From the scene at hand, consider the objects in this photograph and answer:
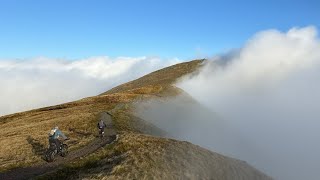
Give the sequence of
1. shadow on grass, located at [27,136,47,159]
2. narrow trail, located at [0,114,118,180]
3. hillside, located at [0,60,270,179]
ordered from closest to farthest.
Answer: hillside, located at [0,60,270,179], narrow trail, located at [0,114,118,180], shadow on grass, located at [27,136,47,159]

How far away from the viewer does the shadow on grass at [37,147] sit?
49016mm

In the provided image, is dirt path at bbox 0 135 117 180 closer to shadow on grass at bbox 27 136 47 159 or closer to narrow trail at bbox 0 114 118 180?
narrow trail at bbox 0 114 118 180

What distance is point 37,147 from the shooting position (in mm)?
52406

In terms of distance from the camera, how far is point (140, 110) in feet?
292

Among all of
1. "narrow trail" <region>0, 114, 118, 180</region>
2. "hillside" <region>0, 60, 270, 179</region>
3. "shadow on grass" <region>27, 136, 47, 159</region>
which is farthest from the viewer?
"shadow on grass" <region>27, 136, 47, 159</region>

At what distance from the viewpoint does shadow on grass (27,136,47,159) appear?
4902 centimetres

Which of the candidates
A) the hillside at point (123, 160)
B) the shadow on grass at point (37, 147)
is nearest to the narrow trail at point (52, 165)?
the hillside at point (123, 160)

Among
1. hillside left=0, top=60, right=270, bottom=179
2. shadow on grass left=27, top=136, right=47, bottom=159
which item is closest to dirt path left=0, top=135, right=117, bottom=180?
hillside left=0, top=60, right=270, bottom=179

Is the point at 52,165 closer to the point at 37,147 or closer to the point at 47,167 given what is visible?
the point at 47,167

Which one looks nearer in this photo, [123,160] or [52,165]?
[123,160]

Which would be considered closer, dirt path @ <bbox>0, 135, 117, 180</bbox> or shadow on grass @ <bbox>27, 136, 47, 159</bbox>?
dirt path @ <bbox>0, 135, 117, 180</bbox>

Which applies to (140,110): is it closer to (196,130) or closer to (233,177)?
(196,130)

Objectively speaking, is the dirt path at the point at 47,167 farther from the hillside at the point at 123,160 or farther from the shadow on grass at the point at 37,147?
the shadow on grass at the point at 37,147

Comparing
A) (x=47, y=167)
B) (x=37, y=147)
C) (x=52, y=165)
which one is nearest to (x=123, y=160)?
(x=52, y=165)
